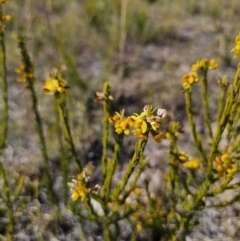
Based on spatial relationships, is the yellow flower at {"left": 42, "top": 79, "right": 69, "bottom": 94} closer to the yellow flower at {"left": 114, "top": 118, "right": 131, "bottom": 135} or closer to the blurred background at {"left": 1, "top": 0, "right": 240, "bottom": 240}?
the yellow flower at {"left": 114, "top": 118, "right": 131, "bottom": 135}

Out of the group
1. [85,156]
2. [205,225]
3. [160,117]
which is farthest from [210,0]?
[160,117]

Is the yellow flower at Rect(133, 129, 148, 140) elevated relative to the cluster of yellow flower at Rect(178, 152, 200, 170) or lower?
lower

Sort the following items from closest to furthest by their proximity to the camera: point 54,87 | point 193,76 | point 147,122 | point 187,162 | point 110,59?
point 147,122, point 54,87, point 193,76, point 187,162, point 110,59

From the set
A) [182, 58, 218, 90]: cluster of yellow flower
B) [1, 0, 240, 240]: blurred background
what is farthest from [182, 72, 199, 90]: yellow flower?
[1, 0, 240, 240]: blurred background

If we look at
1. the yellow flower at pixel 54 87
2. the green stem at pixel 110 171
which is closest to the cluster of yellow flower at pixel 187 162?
the green stem at pixel 110 171

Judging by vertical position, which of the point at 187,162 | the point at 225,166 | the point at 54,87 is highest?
the point at 54,87

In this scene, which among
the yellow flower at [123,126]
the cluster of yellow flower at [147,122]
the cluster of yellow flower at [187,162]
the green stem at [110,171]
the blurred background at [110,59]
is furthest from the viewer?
the blurred background at [110,59]

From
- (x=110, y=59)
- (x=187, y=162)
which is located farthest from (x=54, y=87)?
(x=110, y=59)

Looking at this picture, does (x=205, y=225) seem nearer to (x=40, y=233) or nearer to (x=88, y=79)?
(x=40, y=233)

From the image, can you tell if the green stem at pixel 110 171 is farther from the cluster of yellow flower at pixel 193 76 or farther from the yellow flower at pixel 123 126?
the cluster of yellow flower at pixel 193 76

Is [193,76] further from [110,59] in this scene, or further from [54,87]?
[110,59]

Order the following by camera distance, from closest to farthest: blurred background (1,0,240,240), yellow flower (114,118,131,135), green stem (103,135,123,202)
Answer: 1. yellow flower (114,118,131,135)
2. green stem (103,135,123,202)
3. blurred background (1,0,240,240)
